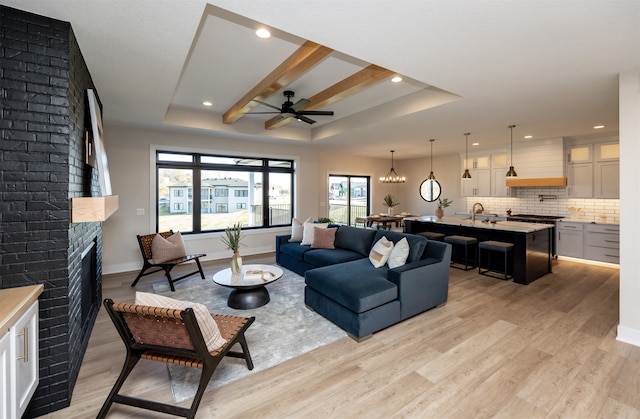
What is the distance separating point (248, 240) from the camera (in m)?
6.62

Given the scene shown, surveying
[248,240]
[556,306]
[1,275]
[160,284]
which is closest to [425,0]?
[1,275]

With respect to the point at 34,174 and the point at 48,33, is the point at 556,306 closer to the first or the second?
the point at 34,174

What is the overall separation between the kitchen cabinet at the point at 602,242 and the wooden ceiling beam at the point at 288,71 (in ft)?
20.8

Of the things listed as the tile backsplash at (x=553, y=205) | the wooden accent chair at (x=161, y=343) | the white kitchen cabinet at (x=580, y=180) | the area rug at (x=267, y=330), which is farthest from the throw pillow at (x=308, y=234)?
the white kitchen cabinet at (x=580, y=180)

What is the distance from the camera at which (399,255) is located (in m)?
3.49

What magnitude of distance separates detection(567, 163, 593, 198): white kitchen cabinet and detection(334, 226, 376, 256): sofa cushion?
16.3 feet

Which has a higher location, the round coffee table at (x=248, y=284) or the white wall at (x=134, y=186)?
the white wall at (x=134, y=186)

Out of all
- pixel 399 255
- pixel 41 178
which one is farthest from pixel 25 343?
pixel 399 255

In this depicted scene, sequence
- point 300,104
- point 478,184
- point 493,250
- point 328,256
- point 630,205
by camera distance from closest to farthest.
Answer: point 630,205
point 300,104
point 328,256
point 493,250
point 478,184

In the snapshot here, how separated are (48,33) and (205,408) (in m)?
2.81

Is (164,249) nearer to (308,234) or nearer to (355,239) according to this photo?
(308,234)

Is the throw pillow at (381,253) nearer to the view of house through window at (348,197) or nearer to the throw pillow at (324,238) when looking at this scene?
the throw pillow at (324,238)

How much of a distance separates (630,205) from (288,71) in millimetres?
3747

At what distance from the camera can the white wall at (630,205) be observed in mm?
2734
